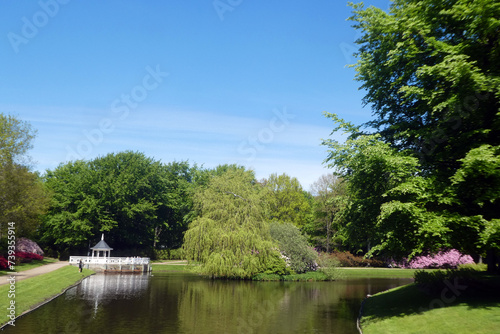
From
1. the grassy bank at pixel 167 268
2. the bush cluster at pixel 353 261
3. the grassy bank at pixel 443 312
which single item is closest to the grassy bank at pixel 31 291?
the grassy bank at pixel 443 312

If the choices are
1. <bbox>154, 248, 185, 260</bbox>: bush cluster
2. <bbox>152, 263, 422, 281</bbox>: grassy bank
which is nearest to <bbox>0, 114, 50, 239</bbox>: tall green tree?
<bbox>152, 263, 422, 281</bbox>: grassy bank

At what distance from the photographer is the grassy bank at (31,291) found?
19.1 meters

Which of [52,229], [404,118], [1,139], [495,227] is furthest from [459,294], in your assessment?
[52,229]

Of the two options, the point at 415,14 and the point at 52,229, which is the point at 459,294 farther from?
the point at 52,229

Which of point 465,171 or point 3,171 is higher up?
point 3,171

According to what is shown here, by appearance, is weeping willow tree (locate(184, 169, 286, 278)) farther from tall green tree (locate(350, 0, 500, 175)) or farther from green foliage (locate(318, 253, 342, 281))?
tall green tree (locate(350, 0, 500, 175))

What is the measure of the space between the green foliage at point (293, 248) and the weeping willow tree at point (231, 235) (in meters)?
1.71

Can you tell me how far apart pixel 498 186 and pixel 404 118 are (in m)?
7.83

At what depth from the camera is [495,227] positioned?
13805mm

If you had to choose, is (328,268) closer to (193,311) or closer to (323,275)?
(323,275)

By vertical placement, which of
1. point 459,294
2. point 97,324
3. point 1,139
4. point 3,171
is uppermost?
point 1,139

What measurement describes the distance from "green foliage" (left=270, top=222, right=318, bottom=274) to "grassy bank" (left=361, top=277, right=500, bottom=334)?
799 inches

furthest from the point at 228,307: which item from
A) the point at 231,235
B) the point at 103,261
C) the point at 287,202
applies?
the point at 287,202

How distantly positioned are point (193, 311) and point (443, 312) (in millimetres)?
12796
